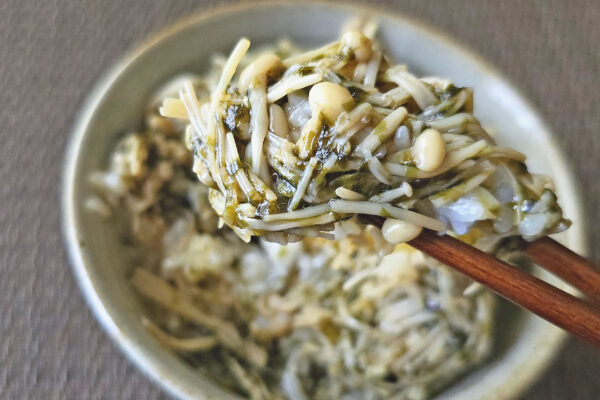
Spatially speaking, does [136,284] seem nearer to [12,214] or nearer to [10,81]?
[12,214]

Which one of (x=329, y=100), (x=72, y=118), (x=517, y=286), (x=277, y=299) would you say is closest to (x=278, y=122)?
(x=329, y=100)

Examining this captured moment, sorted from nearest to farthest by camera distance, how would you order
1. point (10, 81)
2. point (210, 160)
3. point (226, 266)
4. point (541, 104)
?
1. point (210, 160)
2. point (226, 266)
3. point (10, 81)
4. point (541, 104)

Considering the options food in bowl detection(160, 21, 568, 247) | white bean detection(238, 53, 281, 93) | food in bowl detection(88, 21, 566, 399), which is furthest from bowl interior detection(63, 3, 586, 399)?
white bean detection(238, 53, 281, 93)

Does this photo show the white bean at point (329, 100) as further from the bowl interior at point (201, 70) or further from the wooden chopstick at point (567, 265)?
the bowl interior at point (201, 70)

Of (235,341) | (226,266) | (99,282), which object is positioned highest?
(99,282)

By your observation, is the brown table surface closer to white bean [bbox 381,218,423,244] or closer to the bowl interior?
the bowl interior

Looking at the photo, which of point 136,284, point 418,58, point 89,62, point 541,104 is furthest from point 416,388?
point 89,62
